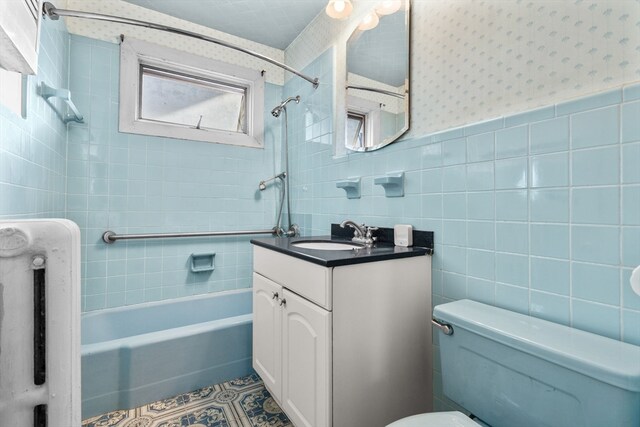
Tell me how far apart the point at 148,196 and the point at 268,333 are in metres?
1.33

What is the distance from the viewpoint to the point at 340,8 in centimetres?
160

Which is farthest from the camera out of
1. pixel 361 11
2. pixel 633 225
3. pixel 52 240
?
pixel 361 11

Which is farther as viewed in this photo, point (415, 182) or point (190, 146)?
point (190, 146)

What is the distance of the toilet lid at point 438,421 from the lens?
2.52ft

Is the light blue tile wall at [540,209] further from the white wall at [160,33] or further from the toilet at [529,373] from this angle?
the white wall at [160,33]

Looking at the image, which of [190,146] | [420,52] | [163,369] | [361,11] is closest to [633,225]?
[420,52]

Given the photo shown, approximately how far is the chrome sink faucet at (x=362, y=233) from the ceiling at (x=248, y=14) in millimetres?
1510

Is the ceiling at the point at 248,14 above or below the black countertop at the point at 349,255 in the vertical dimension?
above

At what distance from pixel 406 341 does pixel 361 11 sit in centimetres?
175

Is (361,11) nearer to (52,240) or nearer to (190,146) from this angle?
(190,146)

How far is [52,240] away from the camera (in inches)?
25.0

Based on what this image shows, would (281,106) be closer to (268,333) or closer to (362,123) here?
(362,123)

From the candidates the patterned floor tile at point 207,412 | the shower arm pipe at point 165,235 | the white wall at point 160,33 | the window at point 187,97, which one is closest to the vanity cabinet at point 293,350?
the patterned floor tile at point 207,412

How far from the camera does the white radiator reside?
1.96 ft
